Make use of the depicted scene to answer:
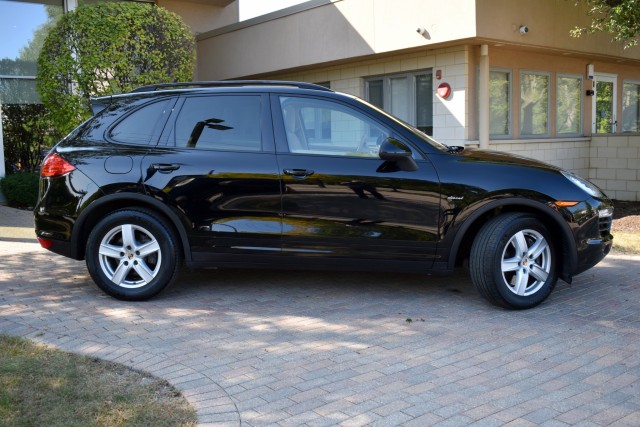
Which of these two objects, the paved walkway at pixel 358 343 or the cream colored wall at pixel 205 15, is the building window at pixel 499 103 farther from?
the cream colored wall at pixel 205 15

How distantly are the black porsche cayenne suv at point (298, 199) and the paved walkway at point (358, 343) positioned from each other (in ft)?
1.31

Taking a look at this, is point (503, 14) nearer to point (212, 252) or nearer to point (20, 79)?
point (212, 252)

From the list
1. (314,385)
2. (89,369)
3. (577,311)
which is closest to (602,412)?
(314,385)

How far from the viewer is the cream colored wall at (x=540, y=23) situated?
37.3ft

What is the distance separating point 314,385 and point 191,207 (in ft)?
7.62

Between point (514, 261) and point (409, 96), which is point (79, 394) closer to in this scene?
point (514, 261)

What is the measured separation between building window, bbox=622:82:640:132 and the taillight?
13.8m

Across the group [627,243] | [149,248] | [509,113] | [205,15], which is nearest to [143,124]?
[149,248]

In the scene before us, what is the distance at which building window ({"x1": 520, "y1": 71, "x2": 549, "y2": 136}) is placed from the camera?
13422mm

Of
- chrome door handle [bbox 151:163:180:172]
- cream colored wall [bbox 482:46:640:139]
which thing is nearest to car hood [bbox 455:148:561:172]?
chrome door handle [bbox 151:163:180:172]

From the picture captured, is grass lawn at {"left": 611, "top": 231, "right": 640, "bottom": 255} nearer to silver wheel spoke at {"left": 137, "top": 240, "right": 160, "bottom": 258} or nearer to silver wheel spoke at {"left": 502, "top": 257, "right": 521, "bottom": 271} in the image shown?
silver wheel spoke at {"left": 502, "top": 257, "right": 521, "bottom": 271}

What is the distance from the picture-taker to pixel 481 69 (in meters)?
12.2

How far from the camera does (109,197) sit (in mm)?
5805

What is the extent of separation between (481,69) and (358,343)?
862 centimetres
